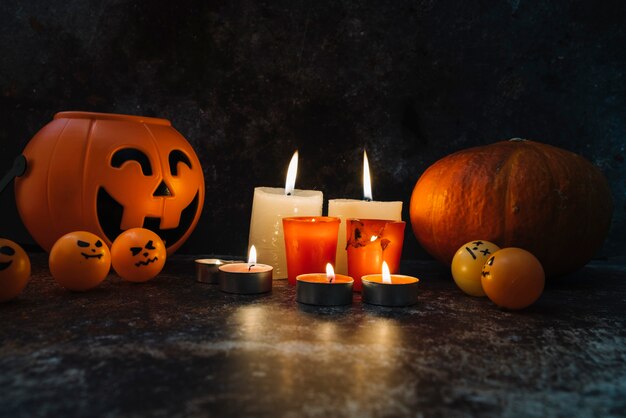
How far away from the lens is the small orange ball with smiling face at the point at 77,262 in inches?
46.7

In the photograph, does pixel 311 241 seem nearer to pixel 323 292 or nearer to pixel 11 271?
pixel 323 292

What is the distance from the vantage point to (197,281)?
1.43m

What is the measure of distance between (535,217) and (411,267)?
50 centimetres

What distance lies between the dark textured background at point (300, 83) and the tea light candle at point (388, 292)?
0.85 m

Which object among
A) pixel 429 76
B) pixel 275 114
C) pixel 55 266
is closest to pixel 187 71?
pixel 275 114

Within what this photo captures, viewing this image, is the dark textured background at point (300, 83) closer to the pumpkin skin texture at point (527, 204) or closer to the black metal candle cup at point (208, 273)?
the pumpkin skin texture at point (527, 204)

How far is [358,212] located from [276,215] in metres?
0.23

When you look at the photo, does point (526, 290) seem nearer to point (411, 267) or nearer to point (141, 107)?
point (411, 267)

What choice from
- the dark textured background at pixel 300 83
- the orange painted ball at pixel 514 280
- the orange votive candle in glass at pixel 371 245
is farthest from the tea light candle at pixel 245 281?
the dark textured background at pixel 300 83

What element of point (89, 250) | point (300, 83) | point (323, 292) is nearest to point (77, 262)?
point (89, 250)

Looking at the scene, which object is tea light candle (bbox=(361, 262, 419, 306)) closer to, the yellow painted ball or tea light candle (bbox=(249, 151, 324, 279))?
the yellow painted ball

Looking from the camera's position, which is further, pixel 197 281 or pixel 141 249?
pixel 197 281

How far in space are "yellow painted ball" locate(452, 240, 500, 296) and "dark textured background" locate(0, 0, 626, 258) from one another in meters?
0.70

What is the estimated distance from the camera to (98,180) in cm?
150
